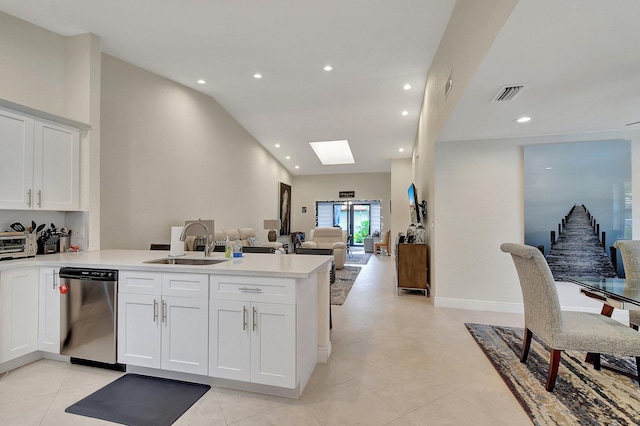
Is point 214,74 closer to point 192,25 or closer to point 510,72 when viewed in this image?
point 192,25

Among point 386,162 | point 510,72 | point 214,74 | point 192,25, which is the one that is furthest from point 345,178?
point 510,72

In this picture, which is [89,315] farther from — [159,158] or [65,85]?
[159,158]

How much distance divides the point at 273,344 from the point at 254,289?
0.40 m

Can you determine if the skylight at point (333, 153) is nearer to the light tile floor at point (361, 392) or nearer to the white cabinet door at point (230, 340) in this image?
the light tile floor at point (361, 392)

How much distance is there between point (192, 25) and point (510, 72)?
3.33 meters

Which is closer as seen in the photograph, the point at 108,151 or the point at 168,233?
the point at 108,151

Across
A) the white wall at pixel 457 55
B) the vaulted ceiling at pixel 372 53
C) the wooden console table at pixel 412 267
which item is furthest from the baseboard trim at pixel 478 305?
the vaulted ceiling at pixel 372 53

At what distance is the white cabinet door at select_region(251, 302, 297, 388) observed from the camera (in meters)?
1.91

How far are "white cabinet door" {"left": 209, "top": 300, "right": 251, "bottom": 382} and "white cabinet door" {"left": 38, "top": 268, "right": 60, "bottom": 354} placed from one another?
1.50m

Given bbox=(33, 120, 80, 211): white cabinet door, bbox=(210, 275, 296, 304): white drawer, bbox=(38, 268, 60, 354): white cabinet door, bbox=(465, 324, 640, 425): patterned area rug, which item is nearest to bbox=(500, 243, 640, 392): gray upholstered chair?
bbox=(465, 324, 640, 425): patterned area rug

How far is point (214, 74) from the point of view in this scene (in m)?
4.71

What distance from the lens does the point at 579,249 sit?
11.9 ft

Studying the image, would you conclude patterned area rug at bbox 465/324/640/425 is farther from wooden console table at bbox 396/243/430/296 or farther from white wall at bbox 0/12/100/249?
white wall at bbox 0/12/100/249

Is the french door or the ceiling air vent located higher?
the ceiling air vent
